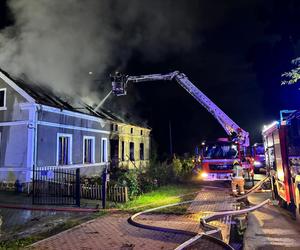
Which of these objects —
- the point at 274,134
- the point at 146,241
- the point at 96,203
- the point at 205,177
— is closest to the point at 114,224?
the point at 146,241

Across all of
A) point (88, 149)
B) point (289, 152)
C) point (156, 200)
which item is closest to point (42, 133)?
point (88, 149)

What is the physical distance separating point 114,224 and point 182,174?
12612 mm

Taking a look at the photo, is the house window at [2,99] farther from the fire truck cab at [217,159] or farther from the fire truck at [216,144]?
the fire truck cab at [217,159]

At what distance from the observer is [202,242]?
18.5 feet

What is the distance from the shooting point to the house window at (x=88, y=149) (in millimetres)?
17292

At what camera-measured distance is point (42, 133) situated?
1388 cm

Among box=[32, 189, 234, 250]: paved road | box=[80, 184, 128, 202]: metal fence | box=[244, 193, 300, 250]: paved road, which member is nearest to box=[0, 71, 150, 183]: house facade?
box=[80, 184, 128, 202]: metal fence

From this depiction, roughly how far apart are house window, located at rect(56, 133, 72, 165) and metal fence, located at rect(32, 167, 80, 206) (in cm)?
203

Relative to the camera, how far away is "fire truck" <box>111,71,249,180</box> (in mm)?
14023

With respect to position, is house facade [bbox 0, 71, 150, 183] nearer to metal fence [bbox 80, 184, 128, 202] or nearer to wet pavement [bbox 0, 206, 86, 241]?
metal fence [bbox 80, 184, 128, 202]

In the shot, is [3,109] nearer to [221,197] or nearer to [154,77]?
[154,77]

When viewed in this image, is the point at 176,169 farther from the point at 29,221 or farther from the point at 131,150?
the point at 29,221

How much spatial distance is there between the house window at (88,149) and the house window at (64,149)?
4.83ft

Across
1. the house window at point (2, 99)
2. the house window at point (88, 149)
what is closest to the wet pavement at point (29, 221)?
the house window at point (2, 99)
